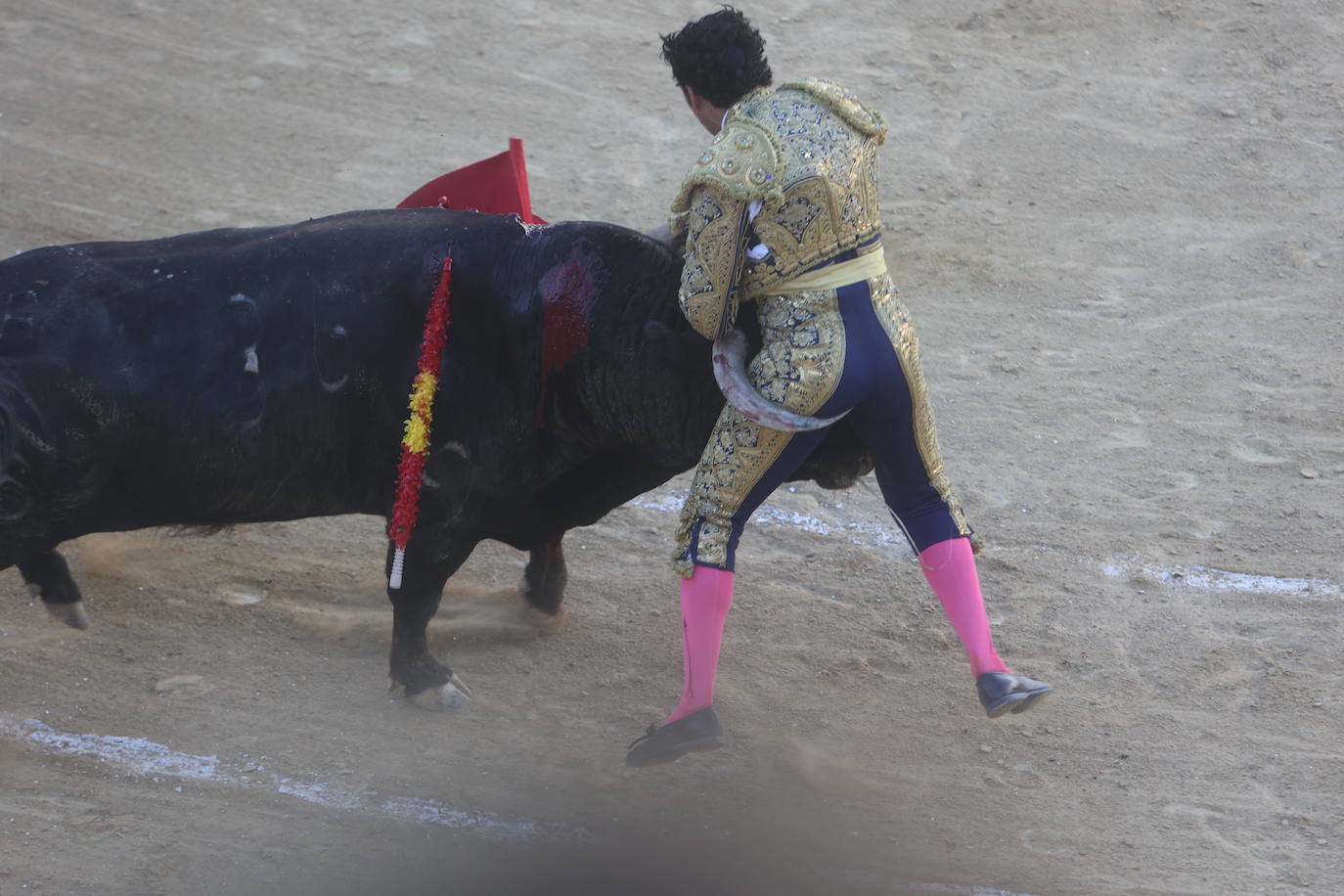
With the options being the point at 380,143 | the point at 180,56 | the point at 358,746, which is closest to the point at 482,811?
the point at 358,746

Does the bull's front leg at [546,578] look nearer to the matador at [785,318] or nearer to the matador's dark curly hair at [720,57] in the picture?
the matador at [785,318]

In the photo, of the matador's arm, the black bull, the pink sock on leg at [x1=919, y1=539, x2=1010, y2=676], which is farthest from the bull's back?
the pink sock on leg at [x1=919, y1=539, x2=1010, y2=676]

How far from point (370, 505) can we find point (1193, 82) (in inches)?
265

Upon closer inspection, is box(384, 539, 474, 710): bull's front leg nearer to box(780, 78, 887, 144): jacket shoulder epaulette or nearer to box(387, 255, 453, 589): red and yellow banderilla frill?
box(387, 255, 453, 589): red and yellow banderilla frill

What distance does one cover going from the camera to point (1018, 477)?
563cm

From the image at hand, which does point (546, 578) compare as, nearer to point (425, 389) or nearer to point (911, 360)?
point (425, 389)

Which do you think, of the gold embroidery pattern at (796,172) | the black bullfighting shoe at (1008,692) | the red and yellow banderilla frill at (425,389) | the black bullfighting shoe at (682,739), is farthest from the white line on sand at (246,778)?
the gold embroidery pattern at (796,172)

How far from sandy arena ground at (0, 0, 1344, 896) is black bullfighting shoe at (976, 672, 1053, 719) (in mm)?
470

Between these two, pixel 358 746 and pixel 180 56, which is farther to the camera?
pixel 180 56

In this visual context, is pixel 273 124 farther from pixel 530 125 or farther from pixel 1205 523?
pixel 1205 523

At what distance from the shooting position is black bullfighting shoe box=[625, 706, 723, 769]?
3.68 metres

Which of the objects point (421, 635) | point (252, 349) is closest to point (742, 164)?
point (252, 349)

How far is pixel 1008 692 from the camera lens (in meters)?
3.61

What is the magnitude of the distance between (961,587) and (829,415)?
2.22ft
